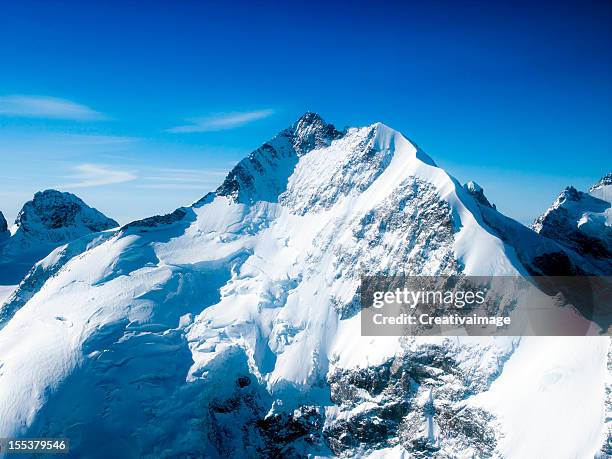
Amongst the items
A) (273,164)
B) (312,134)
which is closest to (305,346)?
(273,164)

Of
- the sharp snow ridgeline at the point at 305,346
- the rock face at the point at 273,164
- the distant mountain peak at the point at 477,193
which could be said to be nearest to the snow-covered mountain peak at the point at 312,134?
the rock face at the point at 273,164

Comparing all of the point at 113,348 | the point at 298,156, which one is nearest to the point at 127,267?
the point at 113,348

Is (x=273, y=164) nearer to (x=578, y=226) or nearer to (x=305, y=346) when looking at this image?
(x=305, y=346)

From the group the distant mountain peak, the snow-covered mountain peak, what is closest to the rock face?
the snow-covered mountain peak

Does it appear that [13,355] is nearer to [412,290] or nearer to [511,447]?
[412,290]

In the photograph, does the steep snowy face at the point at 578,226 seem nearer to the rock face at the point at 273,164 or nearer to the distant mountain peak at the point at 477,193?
the distant mountain peak at the point at 477,193

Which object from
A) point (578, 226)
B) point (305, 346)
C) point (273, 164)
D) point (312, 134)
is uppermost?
point (312, 134)
